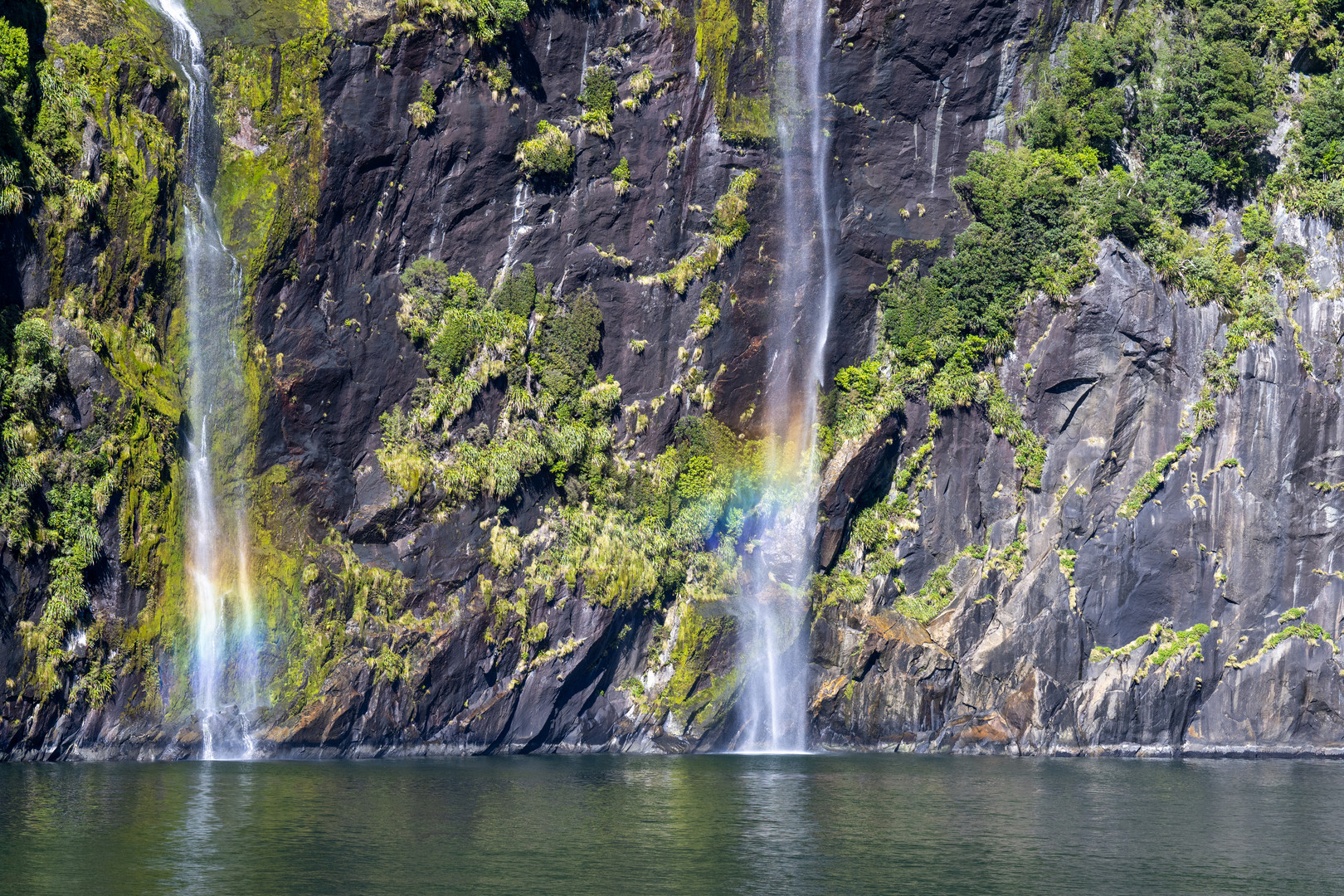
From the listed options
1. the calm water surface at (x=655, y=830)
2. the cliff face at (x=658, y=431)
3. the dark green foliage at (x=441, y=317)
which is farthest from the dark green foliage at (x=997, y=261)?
the calm water surface at (x=655, y=830)

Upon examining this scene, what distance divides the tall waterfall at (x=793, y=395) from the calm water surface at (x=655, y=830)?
24.6 feet

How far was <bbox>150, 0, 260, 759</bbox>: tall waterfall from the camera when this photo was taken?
3669 cm

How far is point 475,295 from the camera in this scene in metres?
43.2

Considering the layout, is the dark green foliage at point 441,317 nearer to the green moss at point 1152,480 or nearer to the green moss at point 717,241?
the green moss at point 717,241

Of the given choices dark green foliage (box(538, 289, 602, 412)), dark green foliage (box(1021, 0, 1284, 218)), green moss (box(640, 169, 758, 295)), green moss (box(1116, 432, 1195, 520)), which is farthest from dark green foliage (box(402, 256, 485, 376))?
green moss (box(1116, 432, 1195, 520))

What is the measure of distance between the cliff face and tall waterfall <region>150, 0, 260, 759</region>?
55 centimetres

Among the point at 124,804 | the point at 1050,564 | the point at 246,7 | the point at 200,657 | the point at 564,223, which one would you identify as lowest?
the point at 124,804

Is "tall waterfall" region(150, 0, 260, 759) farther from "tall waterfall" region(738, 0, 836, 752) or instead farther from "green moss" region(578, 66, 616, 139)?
"tall waterfall" region(738, 0, 836, 752)

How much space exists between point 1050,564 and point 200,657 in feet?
90.6

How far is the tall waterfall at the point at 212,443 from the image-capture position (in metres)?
36.7

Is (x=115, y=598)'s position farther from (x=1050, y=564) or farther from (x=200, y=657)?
(x=1050, y=564)

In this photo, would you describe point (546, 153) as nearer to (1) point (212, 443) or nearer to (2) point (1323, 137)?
(1) point (212, 443)

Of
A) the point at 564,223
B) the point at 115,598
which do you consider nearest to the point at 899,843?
the point at 115,598

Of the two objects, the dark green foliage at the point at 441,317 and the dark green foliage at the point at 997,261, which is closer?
the dark green foliage at the point at 441,317
